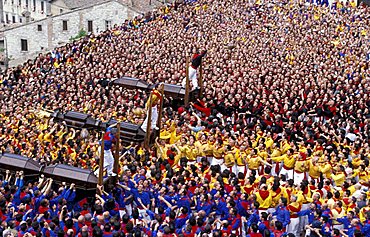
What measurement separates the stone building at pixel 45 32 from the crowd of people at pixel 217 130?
14.2m

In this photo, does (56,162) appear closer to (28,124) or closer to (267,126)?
(28,124)

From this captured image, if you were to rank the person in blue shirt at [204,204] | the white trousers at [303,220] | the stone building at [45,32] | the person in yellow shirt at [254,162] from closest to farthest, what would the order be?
the person in blue shirt at [204,204]
the white trousers at [303,220]
the person in yellow shirt at [254,162]
the stone building at [45,32]

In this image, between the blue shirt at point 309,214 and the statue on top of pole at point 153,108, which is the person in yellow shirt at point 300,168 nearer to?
the blue shirt at point 309,214

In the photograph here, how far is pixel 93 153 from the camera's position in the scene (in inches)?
891

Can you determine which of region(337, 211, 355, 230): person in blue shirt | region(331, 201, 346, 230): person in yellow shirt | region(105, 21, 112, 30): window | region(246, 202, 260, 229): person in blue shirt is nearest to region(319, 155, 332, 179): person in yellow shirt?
region(331, 201, 346, 230): person in yellow shirt

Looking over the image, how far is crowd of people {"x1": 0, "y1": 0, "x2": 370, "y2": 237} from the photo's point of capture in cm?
1845

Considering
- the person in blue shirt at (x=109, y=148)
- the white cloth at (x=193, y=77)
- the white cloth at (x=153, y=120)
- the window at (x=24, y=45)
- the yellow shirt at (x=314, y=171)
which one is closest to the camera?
the person in blue shirt at (x=109, y=148)

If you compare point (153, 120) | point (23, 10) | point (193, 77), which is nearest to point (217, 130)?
point (153, 120)

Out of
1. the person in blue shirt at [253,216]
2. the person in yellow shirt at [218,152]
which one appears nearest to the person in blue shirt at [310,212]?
the person in blue shirt at [253,216]

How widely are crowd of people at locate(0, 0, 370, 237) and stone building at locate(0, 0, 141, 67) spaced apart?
1419 centimetres

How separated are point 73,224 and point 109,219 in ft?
2.65

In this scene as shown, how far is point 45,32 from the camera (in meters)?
54.2

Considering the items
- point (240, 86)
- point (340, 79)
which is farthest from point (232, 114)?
point (340, 79)

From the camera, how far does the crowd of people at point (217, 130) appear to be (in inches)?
727
